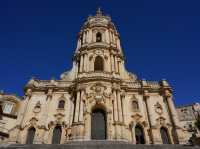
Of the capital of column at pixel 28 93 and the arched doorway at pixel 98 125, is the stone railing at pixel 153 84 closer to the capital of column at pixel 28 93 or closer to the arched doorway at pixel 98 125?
the arched doorway at pixel 98 125

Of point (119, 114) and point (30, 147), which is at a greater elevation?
point (119, 114)

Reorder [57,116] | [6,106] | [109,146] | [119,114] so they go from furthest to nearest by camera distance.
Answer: [6,106]
[57,116]
[119,114]
[109,146]

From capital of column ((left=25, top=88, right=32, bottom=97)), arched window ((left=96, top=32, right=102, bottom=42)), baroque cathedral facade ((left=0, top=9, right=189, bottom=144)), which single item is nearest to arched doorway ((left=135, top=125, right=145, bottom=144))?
baroque cathedral facade ((left=0, top=9, right=189, bottom=144))

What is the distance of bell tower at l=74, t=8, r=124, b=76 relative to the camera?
31.0 meters

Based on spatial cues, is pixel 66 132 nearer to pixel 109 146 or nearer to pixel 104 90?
pixel 104 90

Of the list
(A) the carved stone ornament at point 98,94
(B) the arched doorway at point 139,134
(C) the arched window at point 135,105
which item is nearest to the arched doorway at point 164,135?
(B) the arched doorway at point 139,134

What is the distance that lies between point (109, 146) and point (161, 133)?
13.1 m

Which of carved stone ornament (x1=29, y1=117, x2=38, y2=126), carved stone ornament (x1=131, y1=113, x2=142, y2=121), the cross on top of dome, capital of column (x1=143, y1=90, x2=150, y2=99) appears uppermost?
the cross on top of dome

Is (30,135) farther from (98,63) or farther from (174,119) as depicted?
(174,119)

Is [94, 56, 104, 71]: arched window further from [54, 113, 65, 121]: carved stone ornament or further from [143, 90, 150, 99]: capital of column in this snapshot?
[54, 113, 65, 121]: carved stone ornament

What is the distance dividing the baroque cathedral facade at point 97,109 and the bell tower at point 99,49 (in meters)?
0.16

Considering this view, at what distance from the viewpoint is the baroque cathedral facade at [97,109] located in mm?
24594

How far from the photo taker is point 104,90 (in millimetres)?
26641

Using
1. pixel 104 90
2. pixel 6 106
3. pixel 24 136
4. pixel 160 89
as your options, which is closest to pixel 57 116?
pixel 24 136
